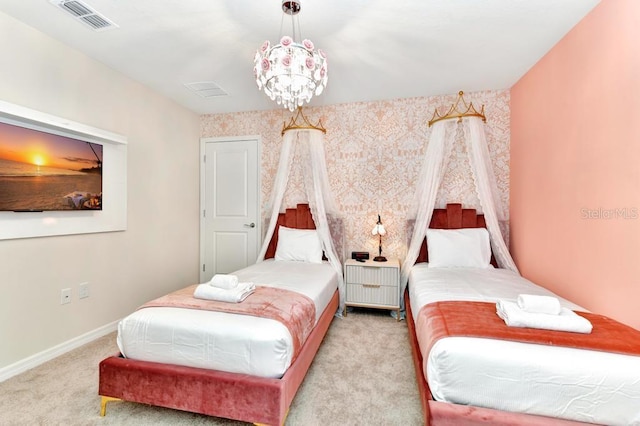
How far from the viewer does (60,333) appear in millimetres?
2537

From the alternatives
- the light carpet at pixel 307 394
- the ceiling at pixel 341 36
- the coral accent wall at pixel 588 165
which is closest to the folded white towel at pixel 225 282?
the light carpet at pixel 307 394

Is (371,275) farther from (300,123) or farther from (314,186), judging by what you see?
(300,123)

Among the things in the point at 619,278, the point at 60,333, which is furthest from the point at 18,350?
the point at 619,278

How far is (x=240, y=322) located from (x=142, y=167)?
8.22 ft

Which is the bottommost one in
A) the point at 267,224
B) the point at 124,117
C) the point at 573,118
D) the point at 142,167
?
the point at 267,224

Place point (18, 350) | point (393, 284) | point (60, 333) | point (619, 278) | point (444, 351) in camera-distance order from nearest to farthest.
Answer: point (444, 351) < point (619, 278) < point (18, 350) < point (60, 333) < point (393, 284)

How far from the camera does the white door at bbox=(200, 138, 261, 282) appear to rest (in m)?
4.22

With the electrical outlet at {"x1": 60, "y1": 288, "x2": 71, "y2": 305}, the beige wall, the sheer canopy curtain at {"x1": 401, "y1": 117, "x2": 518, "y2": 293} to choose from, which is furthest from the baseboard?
the sheer canopy curtain at {"x1": 401, "y1": 117, "x2": 518, "y2": 293}

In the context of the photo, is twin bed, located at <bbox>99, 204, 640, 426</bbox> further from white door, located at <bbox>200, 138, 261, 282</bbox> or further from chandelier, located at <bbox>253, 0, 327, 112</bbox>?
white door, located at <bbox>200, 138, 261, 282</bbox>

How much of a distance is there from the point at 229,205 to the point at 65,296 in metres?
2.11

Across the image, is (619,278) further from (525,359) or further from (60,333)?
(60,333)

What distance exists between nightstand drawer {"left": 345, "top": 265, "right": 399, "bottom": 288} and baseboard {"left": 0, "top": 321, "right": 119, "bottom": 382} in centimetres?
253

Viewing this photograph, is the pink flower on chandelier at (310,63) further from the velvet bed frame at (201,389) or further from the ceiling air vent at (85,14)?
the velvet bed frame at (201,389)

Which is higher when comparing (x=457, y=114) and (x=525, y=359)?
(x=457, y=114)
